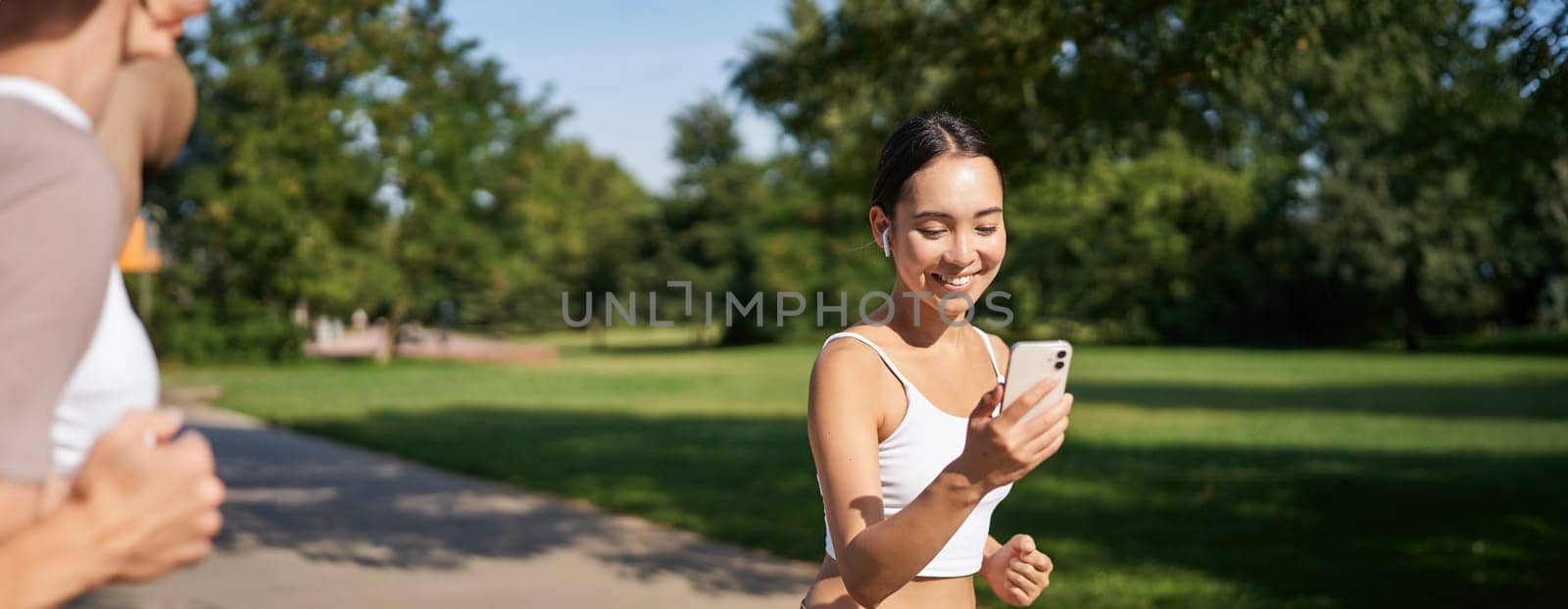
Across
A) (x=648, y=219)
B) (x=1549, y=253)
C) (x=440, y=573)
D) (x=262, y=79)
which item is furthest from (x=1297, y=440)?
(x=648, y=219)

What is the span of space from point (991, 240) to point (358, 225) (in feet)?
129

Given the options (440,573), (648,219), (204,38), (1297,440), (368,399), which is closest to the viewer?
(440,573)

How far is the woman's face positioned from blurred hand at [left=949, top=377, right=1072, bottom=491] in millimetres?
521

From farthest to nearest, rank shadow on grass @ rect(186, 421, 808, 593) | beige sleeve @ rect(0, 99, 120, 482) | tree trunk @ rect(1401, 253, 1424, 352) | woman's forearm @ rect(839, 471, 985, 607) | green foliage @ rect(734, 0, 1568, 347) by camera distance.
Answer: tree trunk @ rect(1401, 253, 1424, 352) → shadow on grass @ rect(186, 421, 808, 593) → green foliage @ rect(734, 0, 1568, 347) → woman's forearm @ rect(839, 471, 985, 607) → beige sleeve @ rect(0, 99, 120, 482)

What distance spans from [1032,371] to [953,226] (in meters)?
0.57

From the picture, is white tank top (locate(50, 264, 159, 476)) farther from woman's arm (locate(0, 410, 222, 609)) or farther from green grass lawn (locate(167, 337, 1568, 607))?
green grass lawn (locate(167, 337, 1568, 607))

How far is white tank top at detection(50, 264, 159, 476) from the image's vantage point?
1.01m

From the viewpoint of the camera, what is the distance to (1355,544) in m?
9.21

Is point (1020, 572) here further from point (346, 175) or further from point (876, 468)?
point (346, 175)

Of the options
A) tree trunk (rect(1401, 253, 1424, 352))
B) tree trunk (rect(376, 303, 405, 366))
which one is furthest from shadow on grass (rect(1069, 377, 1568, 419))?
tree trunk (rect(376, 303, 405, 366))

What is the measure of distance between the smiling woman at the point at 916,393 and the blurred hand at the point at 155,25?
1.14m

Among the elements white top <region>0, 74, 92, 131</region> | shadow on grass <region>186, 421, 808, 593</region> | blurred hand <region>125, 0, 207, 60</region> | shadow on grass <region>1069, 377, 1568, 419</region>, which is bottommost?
shadow on grass <region>1069, 377, 1568, 419</region>

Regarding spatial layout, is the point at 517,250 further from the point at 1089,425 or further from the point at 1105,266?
the point at 1089,425

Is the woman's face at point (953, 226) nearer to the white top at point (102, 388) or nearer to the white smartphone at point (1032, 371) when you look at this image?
the white smartphone at point (1032, 371)
